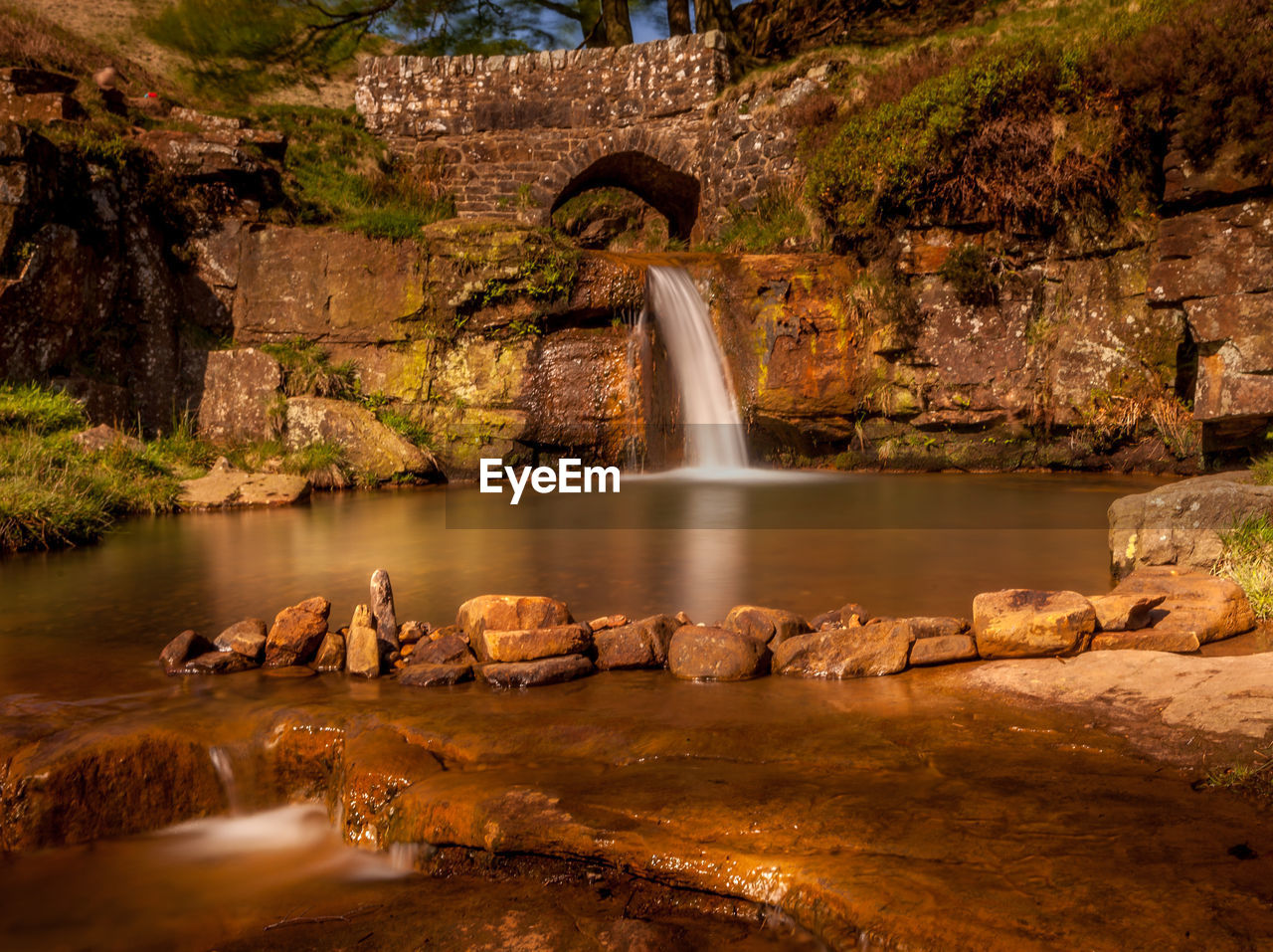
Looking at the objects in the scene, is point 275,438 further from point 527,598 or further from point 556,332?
point 527,598

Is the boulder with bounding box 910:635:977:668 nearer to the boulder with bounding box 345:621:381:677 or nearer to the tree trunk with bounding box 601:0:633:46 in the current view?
the boulder with bounding box 345:621:381:677

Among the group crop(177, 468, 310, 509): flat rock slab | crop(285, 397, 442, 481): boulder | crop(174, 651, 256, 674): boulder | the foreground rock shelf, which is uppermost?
crop(285, 397, 442, 481): boulder

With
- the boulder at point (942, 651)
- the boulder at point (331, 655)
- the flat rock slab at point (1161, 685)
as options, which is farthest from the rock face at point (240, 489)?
the flat rock slab at point (1161, 685)

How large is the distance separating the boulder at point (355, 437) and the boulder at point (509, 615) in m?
7.47

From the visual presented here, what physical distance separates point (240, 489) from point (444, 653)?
6.77m

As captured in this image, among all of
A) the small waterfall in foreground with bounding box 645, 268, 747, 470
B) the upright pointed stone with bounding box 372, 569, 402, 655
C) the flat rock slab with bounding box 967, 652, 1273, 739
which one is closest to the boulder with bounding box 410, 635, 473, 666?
the upright pointed stone with bounding box 372, 569, 402, 655

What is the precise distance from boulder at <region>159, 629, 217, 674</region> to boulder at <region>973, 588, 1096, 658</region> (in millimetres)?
3257

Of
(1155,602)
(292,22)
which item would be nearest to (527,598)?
(1155,602)

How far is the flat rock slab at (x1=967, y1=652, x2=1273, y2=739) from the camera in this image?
270cm

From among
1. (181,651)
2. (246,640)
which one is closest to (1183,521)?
(246,640)

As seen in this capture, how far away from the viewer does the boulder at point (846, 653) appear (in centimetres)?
348

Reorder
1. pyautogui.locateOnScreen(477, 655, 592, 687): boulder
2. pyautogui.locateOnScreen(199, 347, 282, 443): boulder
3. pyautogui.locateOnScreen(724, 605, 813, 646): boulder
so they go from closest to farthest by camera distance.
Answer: pyautogui.locateOnScreen(477, 655, 592, 687): boulder < pyautogui.locateOnScreen(724, 605, 813, 646): boulder < pyautogui.locateOnScreen(199, 347, 282, 443): boulder

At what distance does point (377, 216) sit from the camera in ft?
42.0

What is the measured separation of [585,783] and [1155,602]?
8.76 feet
